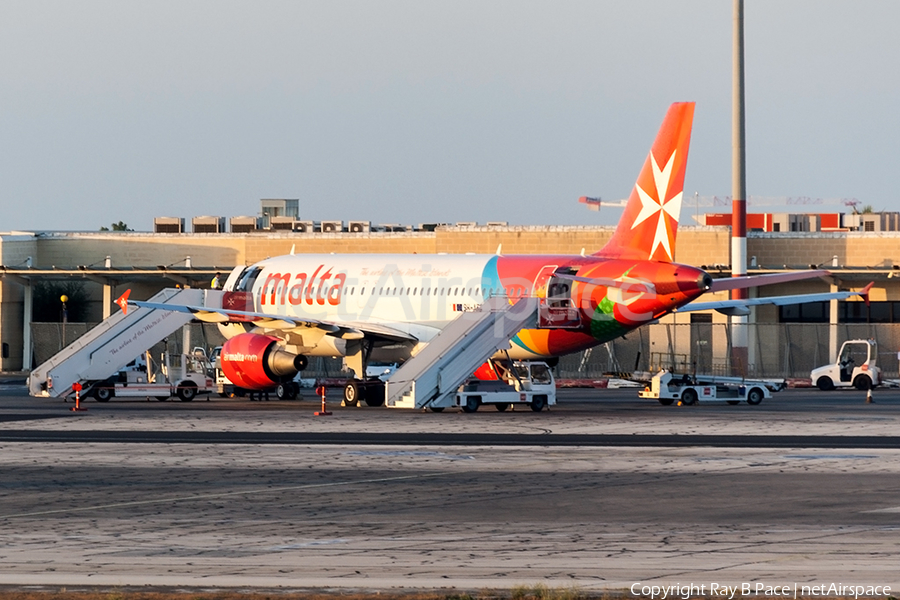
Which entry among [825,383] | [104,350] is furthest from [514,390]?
[825,383]

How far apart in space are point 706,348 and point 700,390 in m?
23.1

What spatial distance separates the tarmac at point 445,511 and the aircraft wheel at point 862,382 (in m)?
23.7

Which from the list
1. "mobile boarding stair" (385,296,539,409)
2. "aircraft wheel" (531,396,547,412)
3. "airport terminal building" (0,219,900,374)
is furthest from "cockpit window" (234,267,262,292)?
"airport terminal building" (0,219,900,374)

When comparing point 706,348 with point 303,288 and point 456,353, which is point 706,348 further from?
point 456,353

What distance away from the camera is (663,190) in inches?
1740

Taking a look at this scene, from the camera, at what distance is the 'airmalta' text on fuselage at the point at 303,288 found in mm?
51500

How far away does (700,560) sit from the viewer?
1644cm

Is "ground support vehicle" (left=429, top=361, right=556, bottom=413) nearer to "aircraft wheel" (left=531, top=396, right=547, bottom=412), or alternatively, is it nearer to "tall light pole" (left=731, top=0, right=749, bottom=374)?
"aircraft wheel" (left=531, top=396, right=547, bottom=412)

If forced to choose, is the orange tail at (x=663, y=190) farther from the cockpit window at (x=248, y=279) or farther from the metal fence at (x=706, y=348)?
the metal fence at (x=706, y=348)

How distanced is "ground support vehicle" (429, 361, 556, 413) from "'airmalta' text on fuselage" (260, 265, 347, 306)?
8.60 m

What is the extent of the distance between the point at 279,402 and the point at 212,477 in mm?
25344

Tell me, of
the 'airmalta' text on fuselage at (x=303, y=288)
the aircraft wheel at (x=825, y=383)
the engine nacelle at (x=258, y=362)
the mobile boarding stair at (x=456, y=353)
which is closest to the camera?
the mobile boarding stair at (x=456, y=353)

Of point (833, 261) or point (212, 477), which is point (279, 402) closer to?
point (212, 477)

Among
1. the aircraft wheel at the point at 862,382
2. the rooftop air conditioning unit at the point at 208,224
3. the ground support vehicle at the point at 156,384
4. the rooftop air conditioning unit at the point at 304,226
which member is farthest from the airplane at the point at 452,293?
the rooftop air conditioning unit at the point at 208,224
